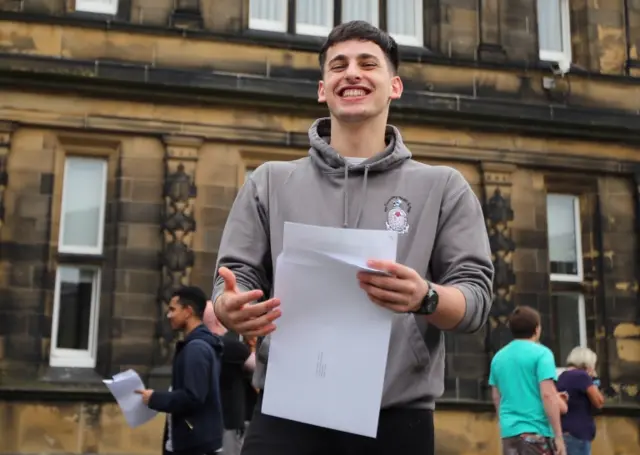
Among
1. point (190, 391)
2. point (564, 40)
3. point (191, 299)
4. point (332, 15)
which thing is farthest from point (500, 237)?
point (190, 391)

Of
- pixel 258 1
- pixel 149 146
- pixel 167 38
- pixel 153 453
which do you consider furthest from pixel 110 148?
pixel 153 453

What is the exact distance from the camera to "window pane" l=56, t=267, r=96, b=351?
1029cm

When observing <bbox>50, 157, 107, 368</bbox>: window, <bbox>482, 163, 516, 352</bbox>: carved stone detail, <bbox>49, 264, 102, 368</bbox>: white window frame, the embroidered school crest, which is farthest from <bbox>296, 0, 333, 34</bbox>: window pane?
the embroidered school crest

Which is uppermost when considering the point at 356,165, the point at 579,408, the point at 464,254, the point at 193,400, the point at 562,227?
the point at 562,227

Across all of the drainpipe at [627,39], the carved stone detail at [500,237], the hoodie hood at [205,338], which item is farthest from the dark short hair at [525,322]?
the drainpipe at [627,39]

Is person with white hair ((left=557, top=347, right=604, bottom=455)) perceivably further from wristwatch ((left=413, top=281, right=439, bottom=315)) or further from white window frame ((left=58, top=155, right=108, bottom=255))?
white window frame ((left=58, top=155, right=108, bottom=255))

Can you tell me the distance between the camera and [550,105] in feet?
39.6

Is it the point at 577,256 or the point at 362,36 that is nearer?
the point at 362,36

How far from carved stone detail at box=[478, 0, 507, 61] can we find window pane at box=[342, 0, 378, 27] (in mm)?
1426

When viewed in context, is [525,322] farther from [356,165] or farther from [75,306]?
[75,306]

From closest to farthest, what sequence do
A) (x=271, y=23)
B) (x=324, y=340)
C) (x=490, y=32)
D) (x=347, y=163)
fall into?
1. (x=324, y=340)
2. (x=347, y=163)
3. (x=271, y=23)
4. (x=490, y=32)

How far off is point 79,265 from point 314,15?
14.7 feet

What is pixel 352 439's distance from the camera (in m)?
2.20

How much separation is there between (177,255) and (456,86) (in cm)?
439
